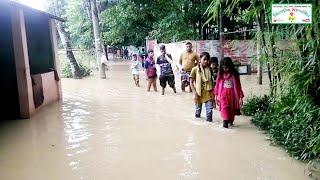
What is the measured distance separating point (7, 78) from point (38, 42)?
6.63 ft

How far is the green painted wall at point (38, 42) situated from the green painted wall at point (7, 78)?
0.88 metres

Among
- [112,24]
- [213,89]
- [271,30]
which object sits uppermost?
[112,24]

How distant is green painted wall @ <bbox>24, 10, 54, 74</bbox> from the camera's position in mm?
9758

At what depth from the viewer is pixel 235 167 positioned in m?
4.81

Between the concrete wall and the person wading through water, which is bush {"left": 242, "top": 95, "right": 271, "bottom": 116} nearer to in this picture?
the person wading through water

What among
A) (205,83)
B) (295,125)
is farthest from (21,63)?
(295,125)

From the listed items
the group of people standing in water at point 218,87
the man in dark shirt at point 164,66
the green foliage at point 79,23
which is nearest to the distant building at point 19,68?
the man in dark shirt at point 164,66

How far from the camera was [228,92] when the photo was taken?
265 inches

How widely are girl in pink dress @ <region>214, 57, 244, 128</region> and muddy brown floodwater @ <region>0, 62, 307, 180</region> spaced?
0.32 meters

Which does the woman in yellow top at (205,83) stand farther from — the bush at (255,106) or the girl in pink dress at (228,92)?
the bush at (255,106)

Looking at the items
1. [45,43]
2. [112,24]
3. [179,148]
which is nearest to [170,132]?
[179,148]

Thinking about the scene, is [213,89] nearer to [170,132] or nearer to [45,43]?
[170,132]

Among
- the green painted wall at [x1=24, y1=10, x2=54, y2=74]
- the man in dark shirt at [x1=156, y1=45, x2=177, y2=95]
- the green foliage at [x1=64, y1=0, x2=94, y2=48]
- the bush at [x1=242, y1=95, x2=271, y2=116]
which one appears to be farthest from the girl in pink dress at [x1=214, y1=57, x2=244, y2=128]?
the green foliage at [x1=64, y1=0, x2=94, y2=48]

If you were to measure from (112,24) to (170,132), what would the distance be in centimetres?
1759
